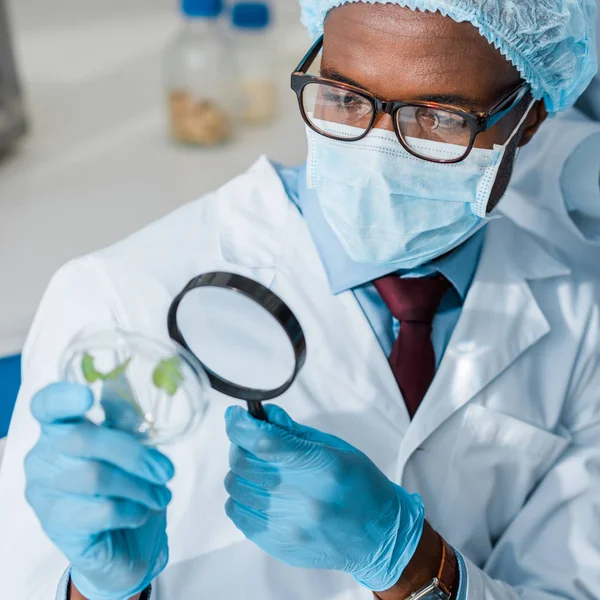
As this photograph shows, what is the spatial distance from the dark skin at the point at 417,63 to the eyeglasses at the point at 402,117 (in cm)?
2

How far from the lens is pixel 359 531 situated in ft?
3.13

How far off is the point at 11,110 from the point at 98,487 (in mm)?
1728

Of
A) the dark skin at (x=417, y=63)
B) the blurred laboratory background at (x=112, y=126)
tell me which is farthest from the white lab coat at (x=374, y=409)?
the blurred laboratory background at (x=112, y=126)

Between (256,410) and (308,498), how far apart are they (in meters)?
0.13

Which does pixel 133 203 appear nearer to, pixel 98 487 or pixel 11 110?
pixel 11 110

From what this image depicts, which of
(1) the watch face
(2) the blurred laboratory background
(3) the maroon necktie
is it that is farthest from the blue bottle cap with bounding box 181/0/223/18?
(1) the watch face

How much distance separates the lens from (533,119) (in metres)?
1.28

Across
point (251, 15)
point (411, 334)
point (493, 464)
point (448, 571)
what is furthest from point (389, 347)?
point (251, 15)

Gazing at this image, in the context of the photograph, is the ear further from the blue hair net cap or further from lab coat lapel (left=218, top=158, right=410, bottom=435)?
lab coat lapel (left=218, top=158, right=410, bottom=435)

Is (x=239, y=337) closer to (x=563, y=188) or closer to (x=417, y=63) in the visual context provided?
(x=417, y=63)

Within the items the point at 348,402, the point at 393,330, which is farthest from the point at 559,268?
the point at 348,402

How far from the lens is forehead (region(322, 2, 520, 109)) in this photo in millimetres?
1043

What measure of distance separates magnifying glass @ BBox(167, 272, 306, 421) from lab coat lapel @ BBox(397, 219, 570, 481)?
0.38 meters

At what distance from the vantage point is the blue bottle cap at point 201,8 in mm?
2129
